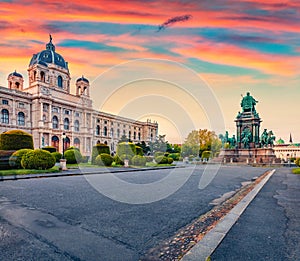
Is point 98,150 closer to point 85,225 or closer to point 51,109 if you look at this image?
point 85,225

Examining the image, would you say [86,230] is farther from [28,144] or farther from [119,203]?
[28,144]

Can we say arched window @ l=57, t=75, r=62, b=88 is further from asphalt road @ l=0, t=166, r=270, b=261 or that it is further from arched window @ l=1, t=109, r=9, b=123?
asphalt road @ l=0, t=166, r=270, b=261

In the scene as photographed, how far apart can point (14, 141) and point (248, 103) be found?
42.7 m

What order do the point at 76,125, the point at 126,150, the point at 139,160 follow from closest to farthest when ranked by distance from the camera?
the point at 139,160, the point at 126,150, the point at 76,125

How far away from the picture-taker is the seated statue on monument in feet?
145

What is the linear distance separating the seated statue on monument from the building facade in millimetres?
45325

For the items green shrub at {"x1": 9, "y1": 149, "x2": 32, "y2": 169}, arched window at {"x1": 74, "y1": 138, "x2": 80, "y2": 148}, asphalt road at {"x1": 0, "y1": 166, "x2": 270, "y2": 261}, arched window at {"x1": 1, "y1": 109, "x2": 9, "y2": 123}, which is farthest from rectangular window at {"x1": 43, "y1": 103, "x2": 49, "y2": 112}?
asphalt road at {"x1": 0, "y1": 166, "x2": 270, "y2": 261}

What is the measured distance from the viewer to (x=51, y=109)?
5778 cm

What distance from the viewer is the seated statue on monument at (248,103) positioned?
44122 millimetres

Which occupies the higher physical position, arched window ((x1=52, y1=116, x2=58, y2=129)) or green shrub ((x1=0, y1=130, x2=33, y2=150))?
arched window ((x1=52, y1=116, x2=58, y2=129))

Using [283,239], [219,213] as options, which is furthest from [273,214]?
[283,239]

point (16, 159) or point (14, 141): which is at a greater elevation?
point (14, 141)

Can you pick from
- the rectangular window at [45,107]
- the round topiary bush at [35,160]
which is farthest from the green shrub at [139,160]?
the rectangular window at [45,107]

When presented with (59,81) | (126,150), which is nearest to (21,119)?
(59,81)
